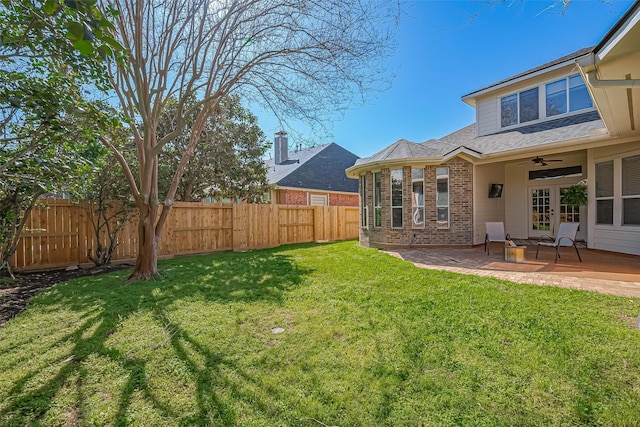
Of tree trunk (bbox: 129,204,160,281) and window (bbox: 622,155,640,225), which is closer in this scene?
tree trunk (bbox: 129,204,160,281)

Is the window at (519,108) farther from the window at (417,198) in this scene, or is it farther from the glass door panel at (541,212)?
the window at (417,198)

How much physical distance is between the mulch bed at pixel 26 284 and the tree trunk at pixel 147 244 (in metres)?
1.65

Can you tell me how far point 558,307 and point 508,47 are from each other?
5149mm

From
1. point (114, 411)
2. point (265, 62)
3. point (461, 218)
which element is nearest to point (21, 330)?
point (114, 411)

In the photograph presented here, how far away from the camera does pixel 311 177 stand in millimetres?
19953

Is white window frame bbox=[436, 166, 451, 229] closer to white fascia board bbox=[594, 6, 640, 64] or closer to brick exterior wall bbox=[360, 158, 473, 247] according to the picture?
brick exterior wall bbox=[360, 158, 473, 247]

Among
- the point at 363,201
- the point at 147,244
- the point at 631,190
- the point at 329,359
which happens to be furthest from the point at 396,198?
the point at 329,359

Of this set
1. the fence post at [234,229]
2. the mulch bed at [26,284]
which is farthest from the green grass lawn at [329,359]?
the fence post at [234,229]

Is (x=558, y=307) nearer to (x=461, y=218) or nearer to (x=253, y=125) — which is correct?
(x=461, y=218)

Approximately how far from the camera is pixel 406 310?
3.96 m

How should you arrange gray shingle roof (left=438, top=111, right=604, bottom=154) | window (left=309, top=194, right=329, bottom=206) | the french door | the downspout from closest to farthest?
the downspout → gray shingle roof (left=438, top=111, right=604, bottom=154) → the french door → window (left=309, top=194, right=329, bottom=206)

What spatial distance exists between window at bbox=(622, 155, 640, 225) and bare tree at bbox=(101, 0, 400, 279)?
6.50 metres

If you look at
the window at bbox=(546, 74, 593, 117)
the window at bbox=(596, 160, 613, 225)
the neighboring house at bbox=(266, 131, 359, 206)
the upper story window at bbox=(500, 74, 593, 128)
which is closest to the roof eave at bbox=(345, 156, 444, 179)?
the upper story window at bbox=(500, 74, 593, 128)

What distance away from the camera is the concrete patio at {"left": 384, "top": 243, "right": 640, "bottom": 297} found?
4.96m
